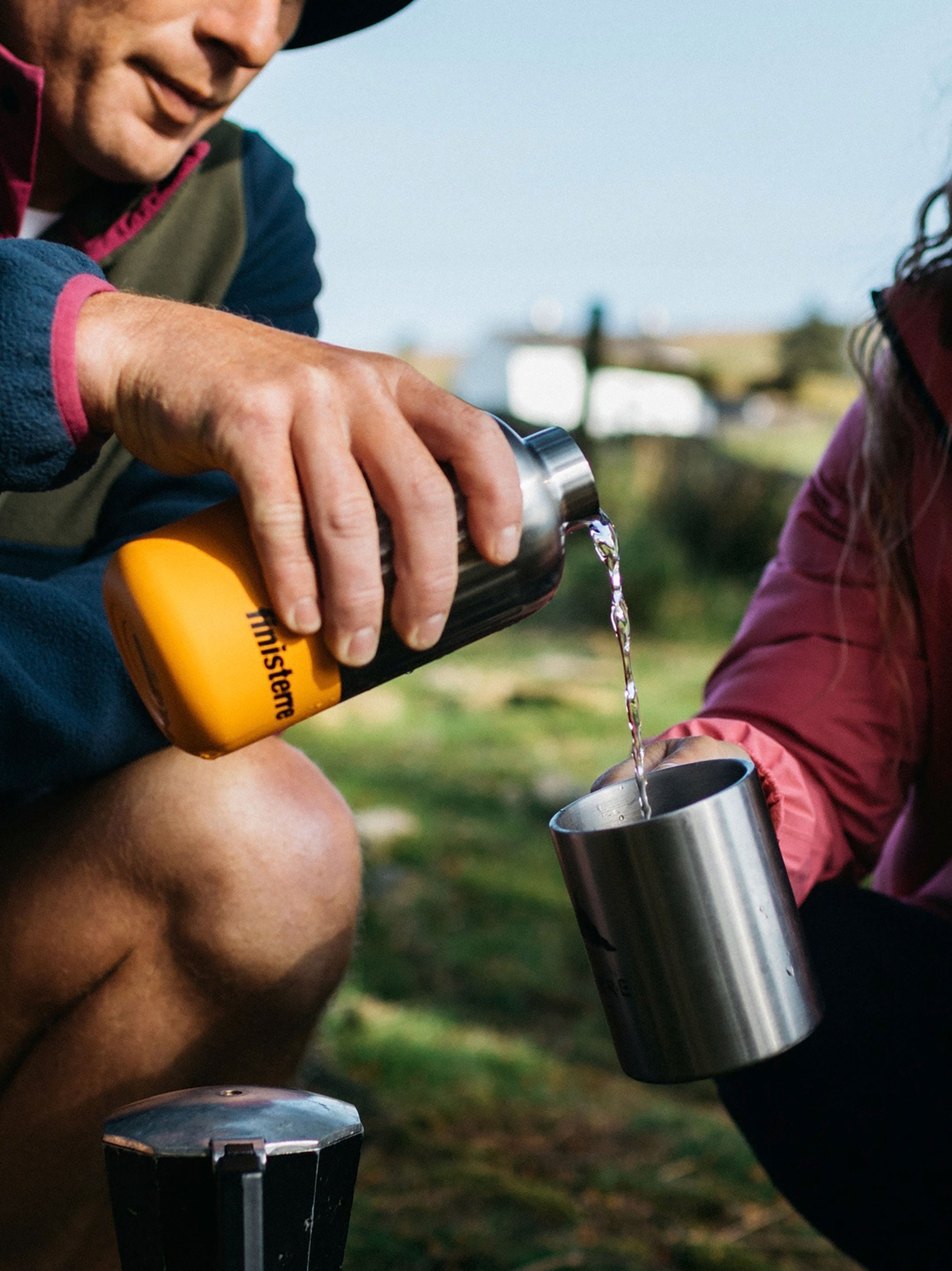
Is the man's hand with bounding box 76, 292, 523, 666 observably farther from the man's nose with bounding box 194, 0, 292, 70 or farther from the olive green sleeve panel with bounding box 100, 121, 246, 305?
the olive green sleeve panel with bounding box 100, 121, 246, 305

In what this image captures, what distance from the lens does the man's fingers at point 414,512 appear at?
1068 millimetres

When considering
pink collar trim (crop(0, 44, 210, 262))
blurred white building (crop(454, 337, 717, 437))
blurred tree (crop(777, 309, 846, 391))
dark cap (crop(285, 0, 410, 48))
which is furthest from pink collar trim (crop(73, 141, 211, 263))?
blurred white building (crop(454, 337, 717, 437))

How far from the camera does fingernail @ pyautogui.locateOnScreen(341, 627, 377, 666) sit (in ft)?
3.60

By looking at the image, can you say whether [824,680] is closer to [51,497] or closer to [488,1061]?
[51,497]

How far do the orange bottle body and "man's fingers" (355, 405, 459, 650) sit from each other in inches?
3.9

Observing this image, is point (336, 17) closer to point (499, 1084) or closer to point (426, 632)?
point (426, 632)

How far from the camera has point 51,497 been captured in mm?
1789

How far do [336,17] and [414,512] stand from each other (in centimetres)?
133

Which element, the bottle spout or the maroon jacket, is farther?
the maroon jacket

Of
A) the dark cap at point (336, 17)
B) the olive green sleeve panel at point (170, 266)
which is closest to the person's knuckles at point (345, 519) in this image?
the olive green sleeve panel at point (170, 266)

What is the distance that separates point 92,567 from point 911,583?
3.58 ft

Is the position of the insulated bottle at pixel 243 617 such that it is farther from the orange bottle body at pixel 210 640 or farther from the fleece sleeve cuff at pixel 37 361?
the fleece sleeve cuff at pixel 37 361

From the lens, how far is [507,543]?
114 centimetres

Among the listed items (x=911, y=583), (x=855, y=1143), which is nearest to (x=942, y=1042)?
(x=855, y=1143)
